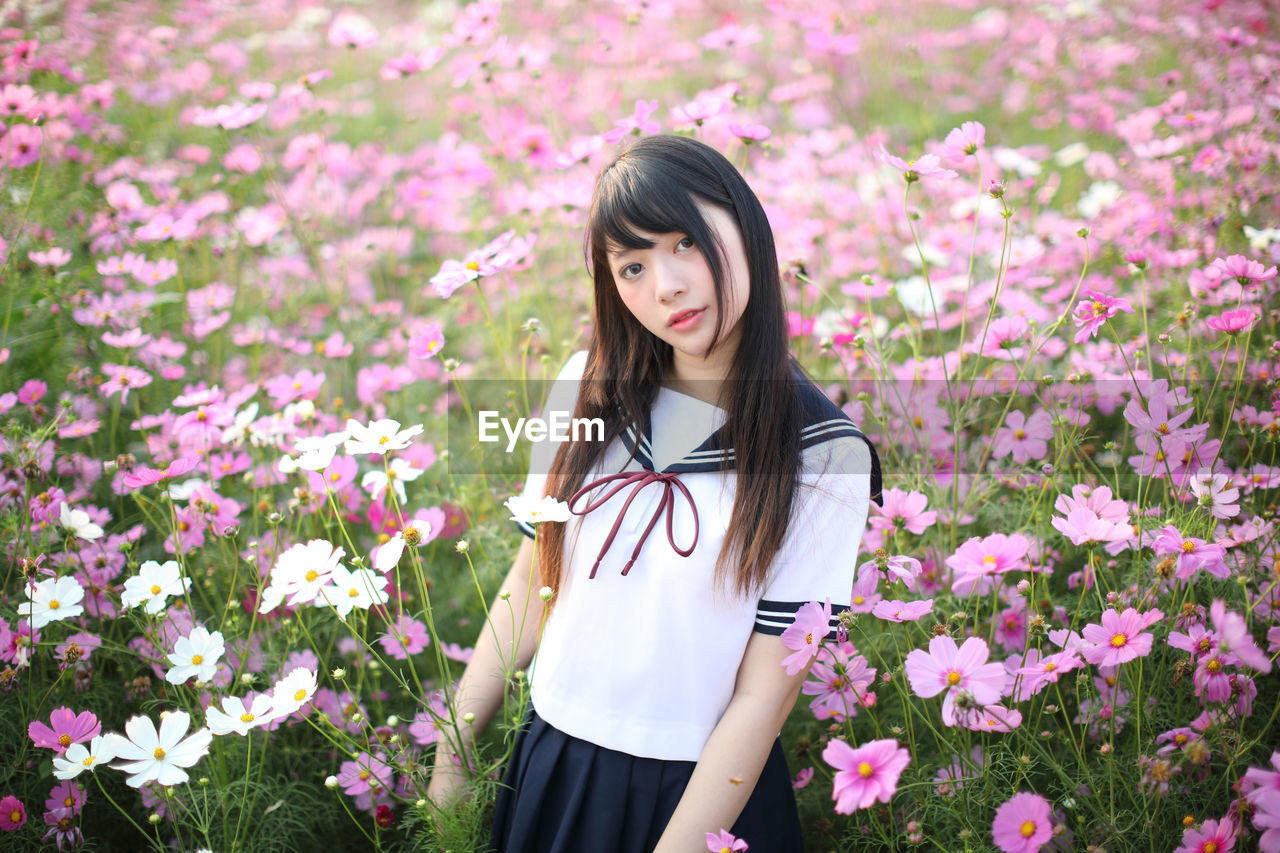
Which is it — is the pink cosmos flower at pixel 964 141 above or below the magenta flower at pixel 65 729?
above

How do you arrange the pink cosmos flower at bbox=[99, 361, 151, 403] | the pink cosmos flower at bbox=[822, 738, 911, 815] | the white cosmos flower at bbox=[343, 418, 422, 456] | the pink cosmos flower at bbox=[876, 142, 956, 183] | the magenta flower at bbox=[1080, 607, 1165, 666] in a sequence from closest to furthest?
the pink cosmos flower at bbox=[822, 738, 911, 815] < the magenta flower at bbox=[1080, 607, 1165, 666] < the white cosmos flower at bbox=[343, 418, 422, 456] < the pink cosmos flower at bbox=[876, 142, 956, 183] < the pink cosmos flower at bbox=[99, 361, 151, 403]

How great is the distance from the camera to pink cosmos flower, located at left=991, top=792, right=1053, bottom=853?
0.78 m

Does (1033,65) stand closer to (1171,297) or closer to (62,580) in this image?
(1171,297)

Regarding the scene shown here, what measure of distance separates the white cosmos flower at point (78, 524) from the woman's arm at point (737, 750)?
85 cm

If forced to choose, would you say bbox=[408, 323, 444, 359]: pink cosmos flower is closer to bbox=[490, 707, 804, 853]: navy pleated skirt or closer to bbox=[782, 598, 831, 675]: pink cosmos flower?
bbox=[490, 707, 804, 853]: navy pleated skirt

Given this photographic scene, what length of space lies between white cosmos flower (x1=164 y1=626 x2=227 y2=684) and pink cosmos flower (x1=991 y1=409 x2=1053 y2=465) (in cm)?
110

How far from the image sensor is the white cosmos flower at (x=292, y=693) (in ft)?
2.83

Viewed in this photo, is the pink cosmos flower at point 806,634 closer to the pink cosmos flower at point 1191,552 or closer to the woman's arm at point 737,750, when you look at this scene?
the woman's arm at point 737,750

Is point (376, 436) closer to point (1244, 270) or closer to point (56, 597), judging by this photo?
point (56, 597)

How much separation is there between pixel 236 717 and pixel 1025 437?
3.77ft

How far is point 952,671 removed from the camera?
0.79m

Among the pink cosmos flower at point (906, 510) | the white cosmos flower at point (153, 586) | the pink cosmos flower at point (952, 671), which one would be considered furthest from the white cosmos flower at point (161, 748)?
the pink cosmos flower at point (906, 510)

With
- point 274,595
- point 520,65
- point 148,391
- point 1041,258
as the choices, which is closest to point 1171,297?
point 1041,258

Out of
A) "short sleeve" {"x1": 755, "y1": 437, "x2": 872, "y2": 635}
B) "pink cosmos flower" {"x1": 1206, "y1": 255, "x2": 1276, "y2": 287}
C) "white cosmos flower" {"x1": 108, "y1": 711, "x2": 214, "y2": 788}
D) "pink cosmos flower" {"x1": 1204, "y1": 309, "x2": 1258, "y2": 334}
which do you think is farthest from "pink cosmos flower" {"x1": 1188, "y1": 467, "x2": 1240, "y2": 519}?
"white cosmos flower" {"x1": 108, "y1": 711, "x2": 214, "y2": 788}
